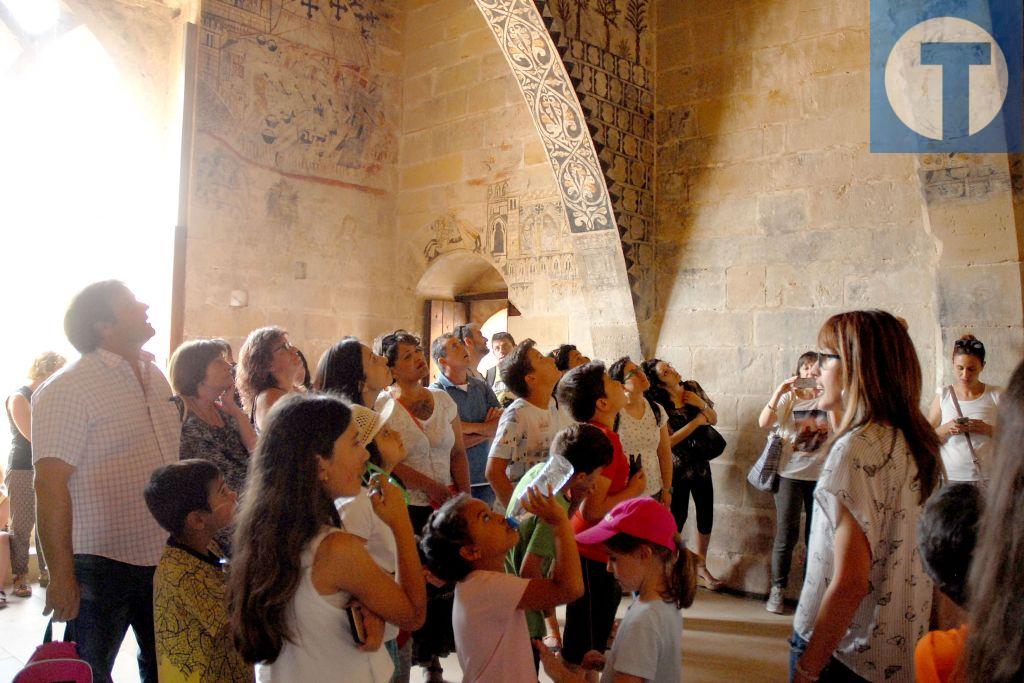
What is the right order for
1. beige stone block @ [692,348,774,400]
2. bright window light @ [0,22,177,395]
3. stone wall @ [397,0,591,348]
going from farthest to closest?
stone wall @ [397,0,591,348] < bright window light @ [0,22,177,395] < beige stone block @ [692,348,774,400]

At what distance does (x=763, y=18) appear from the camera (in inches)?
200

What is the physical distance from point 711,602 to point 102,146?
5582 mm

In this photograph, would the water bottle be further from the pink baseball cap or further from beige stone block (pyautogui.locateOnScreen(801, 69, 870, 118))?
beige stone block (pyautogui.locateOnScreen(801, 69, 870, 118))

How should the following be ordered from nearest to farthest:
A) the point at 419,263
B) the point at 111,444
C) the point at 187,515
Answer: the point at 187,515 < the point at 111,444 < the point at 419,263

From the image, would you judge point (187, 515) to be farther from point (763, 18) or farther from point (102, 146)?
point (102, 146)

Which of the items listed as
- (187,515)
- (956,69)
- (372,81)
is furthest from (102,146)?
(956,69)

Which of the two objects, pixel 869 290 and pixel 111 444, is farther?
pixel 869 290

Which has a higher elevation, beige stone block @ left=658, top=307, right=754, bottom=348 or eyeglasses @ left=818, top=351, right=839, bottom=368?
beige stone block @ left=658, top=307, right=754, bottom=348

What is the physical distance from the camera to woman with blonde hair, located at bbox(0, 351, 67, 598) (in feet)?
15.4

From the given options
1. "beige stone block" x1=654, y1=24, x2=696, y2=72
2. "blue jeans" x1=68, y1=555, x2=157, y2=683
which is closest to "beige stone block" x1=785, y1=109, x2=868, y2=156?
"beige stone block" x1=654, y1=24, x2=696, y2=72

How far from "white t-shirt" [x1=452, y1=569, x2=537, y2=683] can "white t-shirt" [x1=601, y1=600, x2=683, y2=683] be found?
22 centimetres

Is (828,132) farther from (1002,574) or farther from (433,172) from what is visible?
(1002,574)

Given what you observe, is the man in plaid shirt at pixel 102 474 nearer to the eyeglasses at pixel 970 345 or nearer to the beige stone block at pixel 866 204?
the eyeglasses at pixel 970 345

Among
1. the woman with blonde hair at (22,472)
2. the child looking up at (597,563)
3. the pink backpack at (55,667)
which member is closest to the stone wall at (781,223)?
the child looking up at (597,563)
